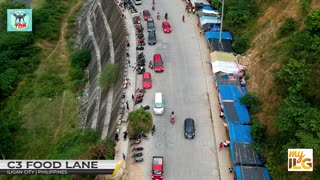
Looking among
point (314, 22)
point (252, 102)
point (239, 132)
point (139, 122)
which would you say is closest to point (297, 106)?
point (239, 132)

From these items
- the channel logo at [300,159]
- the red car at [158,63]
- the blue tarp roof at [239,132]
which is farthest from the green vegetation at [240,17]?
the channel logo at [300,159]

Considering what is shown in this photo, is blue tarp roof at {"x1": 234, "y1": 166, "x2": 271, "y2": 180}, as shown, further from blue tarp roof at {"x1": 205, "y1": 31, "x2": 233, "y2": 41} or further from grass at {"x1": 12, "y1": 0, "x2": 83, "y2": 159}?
grass at {"x1": 12, "y1": 0, "x2": 83, "y2": 159}

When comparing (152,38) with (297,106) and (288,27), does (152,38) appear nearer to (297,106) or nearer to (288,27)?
(288,27)

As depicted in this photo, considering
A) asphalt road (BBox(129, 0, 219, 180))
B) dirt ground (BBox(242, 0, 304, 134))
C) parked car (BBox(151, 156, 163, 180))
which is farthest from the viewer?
dirt ground (BBox(242, 0, 304, 134))

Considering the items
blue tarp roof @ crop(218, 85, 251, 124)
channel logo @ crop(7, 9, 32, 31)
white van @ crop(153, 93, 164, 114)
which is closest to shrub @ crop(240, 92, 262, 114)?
blue tarp roof @ crop(218, 85, 251, 124)

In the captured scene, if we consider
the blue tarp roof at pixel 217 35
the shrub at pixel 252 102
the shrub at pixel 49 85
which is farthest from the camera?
the shrub at pixel 49 85

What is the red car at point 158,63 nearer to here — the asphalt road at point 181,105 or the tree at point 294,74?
the asphalt road at point 181,105

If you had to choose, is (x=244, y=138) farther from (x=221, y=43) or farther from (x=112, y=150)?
(x=221, y=43)
